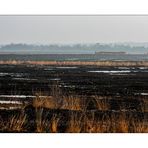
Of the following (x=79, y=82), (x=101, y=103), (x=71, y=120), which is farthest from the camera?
(x=79, y=82)

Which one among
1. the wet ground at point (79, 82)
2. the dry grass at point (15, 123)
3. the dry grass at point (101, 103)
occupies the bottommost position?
the dry grass at point (15, 123)

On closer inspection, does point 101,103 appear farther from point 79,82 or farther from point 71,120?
point 79,82

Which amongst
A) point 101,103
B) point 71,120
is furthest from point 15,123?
point 101,103

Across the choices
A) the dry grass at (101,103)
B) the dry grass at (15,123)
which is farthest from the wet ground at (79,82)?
the dry grass at (15,123)

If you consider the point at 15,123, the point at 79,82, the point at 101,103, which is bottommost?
the point at 15,123

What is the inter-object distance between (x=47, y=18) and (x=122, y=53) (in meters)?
1.31

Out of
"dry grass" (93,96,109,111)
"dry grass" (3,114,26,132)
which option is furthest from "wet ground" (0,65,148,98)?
"dry grass" (3,114,26,132)

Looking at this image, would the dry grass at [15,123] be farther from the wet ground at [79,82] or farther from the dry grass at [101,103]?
the dry grass at [101,103]

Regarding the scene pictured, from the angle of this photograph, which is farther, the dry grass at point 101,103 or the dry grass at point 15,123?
the dry grass at point 101,103

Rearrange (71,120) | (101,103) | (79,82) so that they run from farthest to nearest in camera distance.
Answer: (79,82)
(101,103)
(71,120)

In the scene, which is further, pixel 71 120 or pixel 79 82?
pixel 79 82
